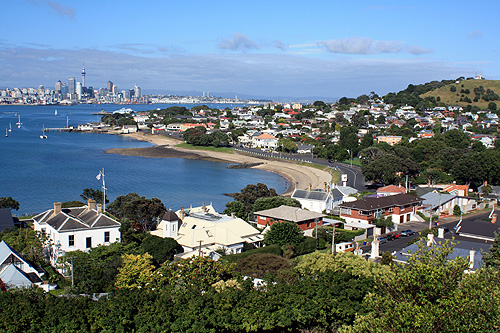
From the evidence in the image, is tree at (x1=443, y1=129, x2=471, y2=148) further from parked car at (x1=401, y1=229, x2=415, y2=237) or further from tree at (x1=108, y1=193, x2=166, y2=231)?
tree at (x1=108, y1=193, x2=166, y2=231)

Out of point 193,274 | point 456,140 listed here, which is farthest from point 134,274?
point 456,140

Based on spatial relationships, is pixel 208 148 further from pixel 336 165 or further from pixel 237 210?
pixel 237 210

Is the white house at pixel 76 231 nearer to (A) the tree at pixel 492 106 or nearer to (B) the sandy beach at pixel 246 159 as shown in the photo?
(B) the sandy beach at pixel 246 159

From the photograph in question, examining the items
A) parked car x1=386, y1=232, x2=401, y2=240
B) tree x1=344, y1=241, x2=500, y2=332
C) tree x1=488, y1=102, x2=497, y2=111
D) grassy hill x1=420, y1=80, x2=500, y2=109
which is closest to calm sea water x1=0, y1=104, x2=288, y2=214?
parked car x1=386, y1=232, x2=401, y2=240

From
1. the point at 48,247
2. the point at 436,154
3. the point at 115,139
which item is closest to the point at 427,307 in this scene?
the point at 48,247

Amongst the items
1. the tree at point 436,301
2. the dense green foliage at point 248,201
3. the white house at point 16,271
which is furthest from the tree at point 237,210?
the tree at point 436,301

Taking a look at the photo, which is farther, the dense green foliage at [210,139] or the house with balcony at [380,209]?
the dense green foliage at [210,139]
